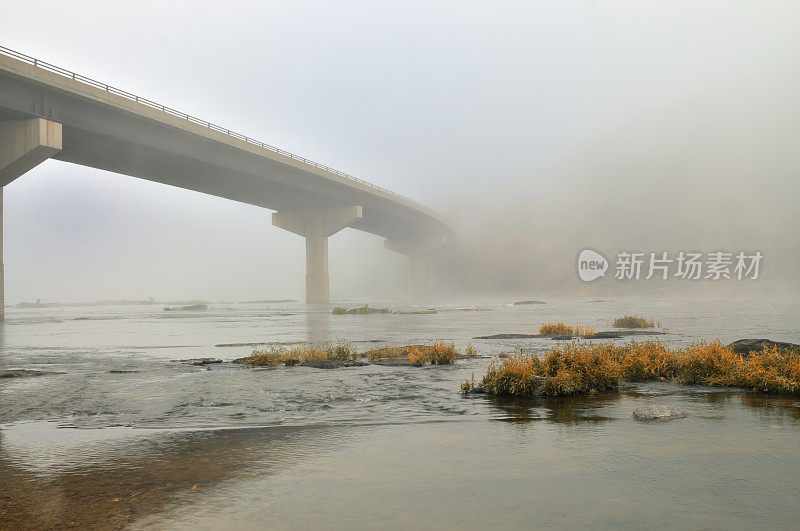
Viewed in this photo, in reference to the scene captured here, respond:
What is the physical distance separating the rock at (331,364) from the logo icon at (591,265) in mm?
106133

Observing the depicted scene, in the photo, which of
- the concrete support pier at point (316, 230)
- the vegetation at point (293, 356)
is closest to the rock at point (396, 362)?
the vegetation at point (293, 356)

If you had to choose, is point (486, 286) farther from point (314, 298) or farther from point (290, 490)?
point (290, 490)

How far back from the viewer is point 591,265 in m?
133

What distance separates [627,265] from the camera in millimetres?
127938

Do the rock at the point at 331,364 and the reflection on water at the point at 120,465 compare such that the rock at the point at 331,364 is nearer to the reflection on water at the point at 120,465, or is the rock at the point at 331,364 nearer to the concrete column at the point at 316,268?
the reflection on water at the point at 120,465

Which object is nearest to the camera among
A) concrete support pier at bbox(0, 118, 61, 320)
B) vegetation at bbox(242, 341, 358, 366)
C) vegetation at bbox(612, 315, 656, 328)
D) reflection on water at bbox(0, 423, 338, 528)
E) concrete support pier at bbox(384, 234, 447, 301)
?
reflection on water at bbox(0, 423, 338, 528)

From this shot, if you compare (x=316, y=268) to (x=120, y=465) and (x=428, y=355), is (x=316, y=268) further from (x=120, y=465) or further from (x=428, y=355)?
(x=120, y=465)

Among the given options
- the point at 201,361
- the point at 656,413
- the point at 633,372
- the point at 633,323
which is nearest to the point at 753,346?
the point at 633,372

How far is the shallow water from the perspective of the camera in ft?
16.5

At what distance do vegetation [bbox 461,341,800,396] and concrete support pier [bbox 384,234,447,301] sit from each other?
329ft

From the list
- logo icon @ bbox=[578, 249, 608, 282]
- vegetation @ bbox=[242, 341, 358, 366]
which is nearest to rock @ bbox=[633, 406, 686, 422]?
vegetation @ bbox=[242, 341, 358, 366]

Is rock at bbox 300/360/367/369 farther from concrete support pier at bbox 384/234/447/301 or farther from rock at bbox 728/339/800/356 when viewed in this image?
concrete support pier at bbox 384/234/447/301

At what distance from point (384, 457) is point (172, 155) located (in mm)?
49677

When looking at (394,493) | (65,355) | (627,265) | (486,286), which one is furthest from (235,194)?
(627,265)
